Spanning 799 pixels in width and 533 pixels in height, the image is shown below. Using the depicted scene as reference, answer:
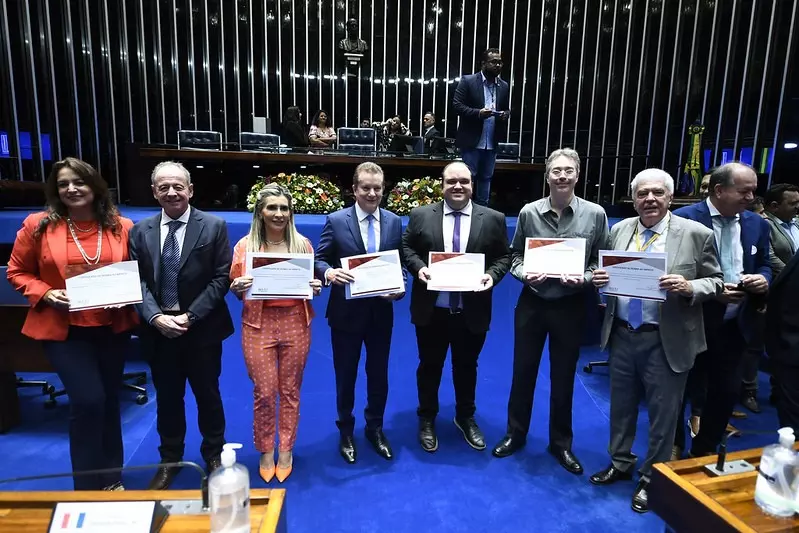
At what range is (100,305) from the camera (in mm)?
1885

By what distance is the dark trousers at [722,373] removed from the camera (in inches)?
94.0

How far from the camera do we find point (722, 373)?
2.41m

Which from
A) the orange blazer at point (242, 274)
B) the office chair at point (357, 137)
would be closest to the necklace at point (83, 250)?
the orange blazer at point (242, 274)

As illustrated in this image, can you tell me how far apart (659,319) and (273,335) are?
183cm

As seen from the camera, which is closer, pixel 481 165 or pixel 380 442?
pixel 380 442

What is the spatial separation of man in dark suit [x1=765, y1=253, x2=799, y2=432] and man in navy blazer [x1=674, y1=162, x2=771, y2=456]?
26cm

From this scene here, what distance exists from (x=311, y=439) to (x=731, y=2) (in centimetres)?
872

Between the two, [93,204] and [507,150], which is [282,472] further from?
[507,150]

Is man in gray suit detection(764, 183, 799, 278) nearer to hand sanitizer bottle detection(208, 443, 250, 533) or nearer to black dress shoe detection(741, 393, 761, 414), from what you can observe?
black dress shoe detection(741, 393, 761, 414)

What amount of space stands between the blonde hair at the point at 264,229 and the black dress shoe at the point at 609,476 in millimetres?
1904

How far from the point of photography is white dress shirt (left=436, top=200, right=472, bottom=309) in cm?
253

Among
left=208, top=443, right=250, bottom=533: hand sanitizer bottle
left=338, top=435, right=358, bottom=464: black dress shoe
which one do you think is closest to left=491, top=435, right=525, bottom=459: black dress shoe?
left=338, top=435, right=358, bottom=464: black dress shoe

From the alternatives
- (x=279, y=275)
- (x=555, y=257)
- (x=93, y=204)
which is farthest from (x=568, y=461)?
(x=93, y=204)

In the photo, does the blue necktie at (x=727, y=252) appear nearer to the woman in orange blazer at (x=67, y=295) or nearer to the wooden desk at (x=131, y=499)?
the wooden desk at (x=131, y=499)
